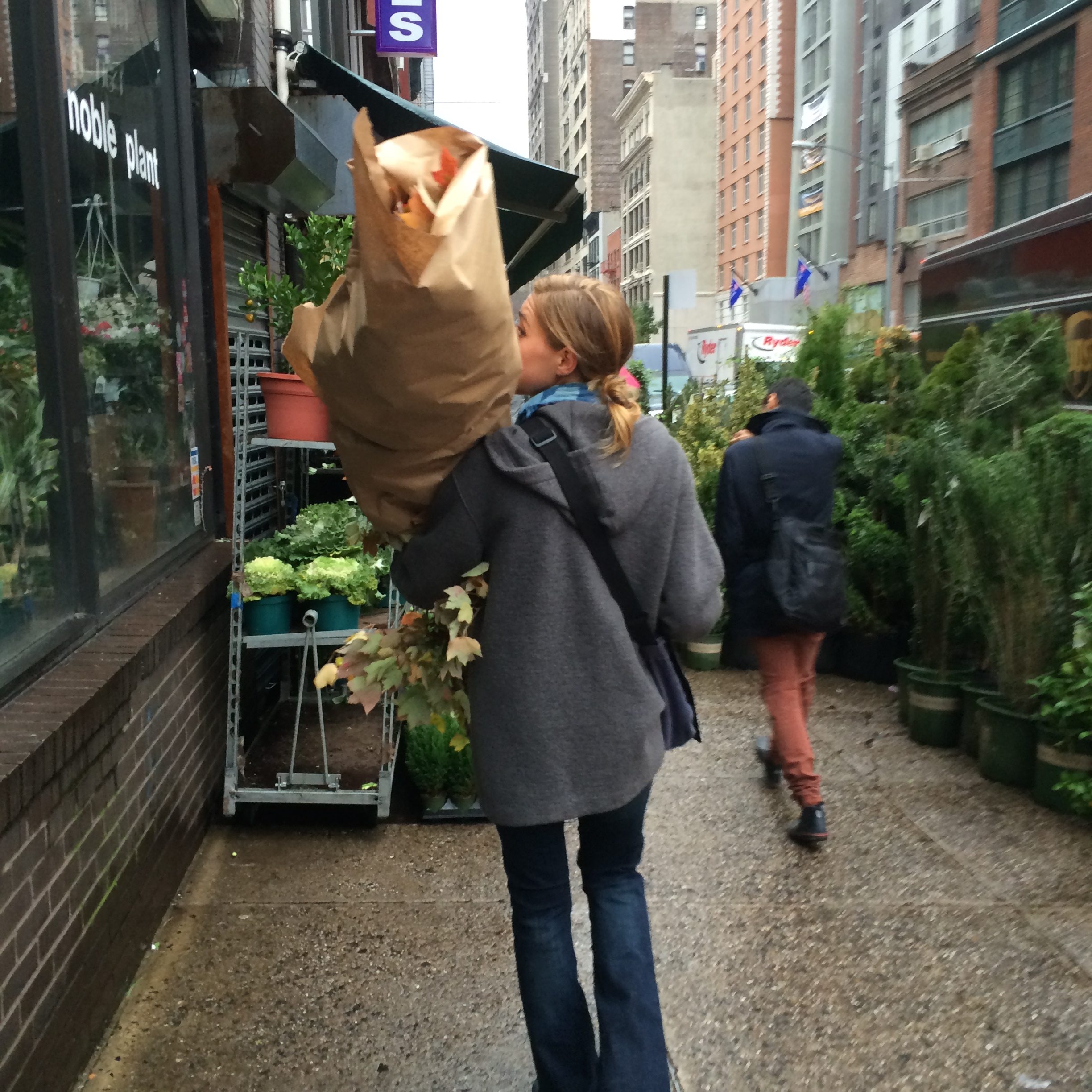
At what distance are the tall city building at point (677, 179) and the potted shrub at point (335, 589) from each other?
82387 mm

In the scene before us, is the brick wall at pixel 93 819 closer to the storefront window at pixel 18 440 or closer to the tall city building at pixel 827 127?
the storefront window at pixel 18 440

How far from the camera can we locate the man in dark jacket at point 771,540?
14.4ft

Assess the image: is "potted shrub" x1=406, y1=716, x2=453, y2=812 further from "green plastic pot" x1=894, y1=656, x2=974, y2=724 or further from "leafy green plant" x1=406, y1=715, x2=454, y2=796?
"green plastic pot" x1=894, y1=656, x2=974, y2=724

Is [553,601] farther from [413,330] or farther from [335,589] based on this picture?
[335,589]

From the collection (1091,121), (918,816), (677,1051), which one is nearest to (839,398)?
(918,816)

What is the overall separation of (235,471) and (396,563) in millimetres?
2283

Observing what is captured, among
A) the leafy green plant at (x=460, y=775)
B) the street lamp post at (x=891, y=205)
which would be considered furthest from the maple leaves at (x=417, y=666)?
the street lamp post at (x=891, y=205)

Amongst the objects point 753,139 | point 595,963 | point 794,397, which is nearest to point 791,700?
point 794,397

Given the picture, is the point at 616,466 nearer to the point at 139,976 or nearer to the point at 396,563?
the point at 396,563

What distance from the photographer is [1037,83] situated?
35156 mm

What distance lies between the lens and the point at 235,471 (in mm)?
4441

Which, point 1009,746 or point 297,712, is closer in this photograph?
point 297,712

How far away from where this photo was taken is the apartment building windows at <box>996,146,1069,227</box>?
33.7 metres

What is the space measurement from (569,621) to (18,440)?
1.65 meters
